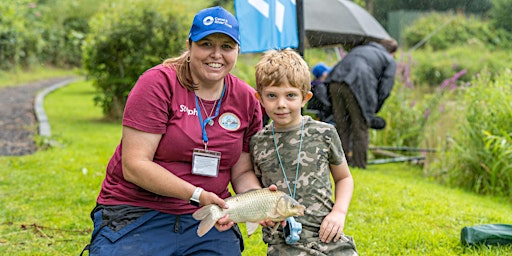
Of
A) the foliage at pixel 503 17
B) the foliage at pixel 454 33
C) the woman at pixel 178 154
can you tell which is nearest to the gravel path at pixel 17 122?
the woman at pixel 178 154

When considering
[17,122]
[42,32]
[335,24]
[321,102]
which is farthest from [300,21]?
[42,32]

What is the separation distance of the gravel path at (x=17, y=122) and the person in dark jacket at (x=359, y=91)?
4662 millimetres

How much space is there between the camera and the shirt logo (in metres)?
3.23

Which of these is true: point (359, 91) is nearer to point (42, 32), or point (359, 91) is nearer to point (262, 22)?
point (262, 22)

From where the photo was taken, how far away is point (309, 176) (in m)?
3.11

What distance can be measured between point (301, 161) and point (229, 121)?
1.44 feet

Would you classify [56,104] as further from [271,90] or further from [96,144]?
[271,90]

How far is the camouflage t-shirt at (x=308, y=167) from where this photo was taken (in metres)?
3.10

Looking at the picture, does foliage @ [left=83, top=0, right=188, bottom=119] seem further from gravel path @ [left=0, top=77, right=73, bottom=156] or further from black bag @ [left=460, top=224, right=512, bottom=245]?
black bag @ [left=460, top=224, right=512, bottom=245]

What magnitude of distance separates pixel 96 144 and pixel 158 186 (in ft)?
23.8

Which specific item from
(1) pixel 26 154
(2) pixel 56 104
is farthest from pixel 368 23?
(2) pixel 56 104

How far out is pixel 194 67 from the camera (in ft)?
10.4

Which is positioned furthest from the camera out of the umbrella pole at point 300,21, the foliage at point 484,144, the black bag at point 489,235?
the foliage at point 484,144

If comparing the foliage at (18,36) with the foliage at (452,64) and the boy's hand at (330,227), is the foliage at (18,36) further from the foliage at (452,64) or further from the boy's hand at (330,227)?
the boy's hand at (330,227)
